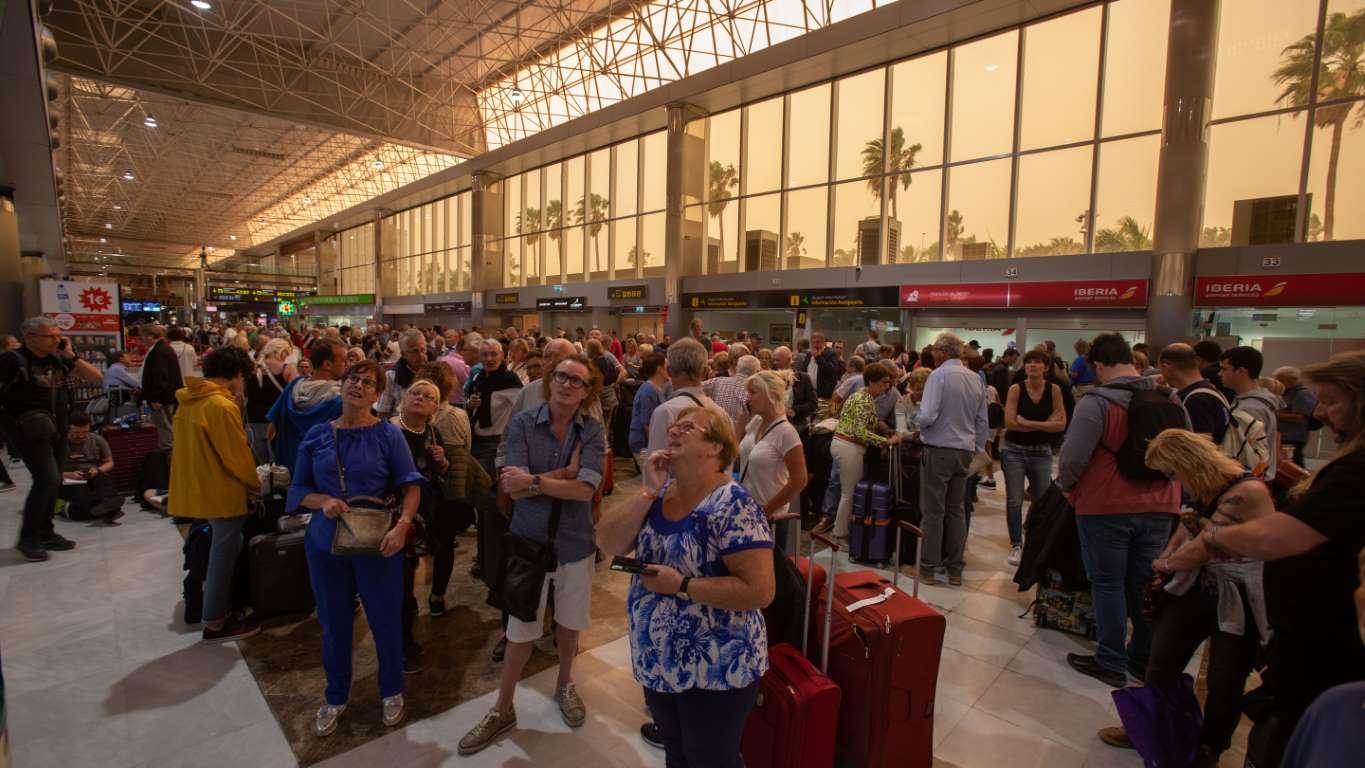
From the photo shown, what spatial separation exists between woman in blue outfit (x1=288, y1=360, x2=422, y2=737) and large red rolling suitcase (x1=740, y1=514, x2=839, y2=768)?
1.86 metres

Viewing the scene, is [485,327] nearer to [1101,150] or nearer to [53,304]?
[53,304]

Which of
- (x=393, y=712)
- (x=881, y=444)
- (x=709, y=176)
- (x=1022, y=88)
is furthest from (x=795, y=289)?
(x=393, y=712)

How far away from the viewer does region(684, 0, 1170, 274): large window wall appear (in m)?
12.3

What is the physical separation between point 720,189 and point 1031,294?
10.4 meters

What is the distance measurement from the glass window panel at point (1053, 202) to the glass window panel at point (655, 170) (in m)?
11.7

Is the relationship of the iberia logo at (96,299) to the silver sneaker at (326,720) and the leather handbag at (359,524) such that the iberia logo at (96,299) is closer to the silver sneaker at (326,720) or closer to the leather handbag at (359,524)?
the leather handbag at (359,524)

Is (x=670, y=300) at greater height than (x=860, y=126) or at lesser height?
lesser

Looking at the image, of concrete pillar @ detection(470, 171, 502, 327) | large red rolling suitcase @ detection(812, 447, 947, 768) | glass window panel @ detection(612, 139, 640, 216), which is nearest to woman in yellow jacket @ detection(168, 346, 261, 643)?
large red rolling suitcase @ detection(812, 447, 947, 768)

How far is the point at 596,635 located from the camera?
13.2ft

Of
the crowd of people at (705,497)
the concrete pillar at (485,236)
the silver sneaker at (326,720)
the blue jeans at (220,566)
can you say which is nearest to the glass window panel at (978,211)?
the crowd of people at (705,497)

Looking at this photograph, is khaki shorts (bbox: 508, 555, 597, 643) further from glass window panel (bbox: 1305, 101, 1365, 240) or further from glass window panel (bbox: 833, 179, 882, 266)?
glass window panel (bbox: 833, 179, 882, 266)

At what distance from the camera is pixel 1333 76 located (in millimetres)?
10344

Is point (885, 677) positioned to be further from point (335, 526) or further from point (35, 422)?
point (35, 422)

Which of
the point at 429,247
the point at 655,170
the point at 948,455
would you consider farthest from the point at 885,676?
the point at 429,247
